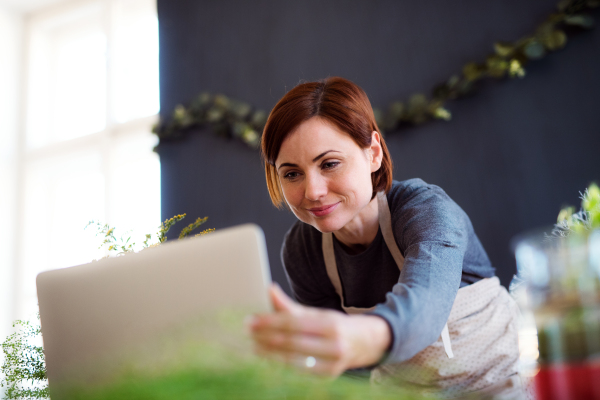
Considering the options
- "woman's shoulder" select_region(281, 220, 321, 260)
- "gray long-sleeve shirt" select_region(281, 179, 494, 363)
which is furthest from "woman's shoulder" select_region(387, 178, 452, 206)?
"woman's shoulder" select_region(281, 220, 321, 260)

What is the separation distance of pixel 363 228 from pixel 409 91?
145 centimetres

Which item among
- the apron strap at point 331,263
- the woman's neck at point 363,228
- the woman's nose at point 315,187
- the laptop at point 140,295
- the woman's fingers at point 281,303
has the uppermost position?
the woman's nose at point 315,187

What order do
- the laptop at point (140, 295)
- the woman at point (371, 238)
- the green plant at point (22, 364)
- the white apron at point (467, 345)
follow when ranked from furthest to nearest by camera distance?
the white apron at point (467, 345) → the woman at point (371, 238) → the green plant at point (22, 364) → the laptop at point (140, 295)

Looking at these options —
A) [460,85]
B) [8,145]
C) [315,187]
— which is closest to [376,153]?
[315,187]

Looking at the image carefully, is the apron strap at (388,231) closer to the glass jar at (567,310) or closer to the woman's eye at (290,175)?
the woman's eye at (290,175)

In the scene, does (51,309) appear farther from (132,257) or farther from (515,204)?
(515,204)

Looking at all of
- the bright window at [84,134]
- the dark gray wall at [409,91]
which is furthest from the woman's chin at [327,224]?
the bright window at [84,134]

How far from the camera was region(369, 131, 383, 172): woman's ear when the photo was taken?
140cm

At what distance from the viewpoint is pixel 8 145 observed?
13.9 ft

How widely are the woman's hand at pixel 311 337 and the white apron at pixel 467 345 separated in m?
0.79

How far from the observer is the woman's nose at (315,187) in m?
1.23

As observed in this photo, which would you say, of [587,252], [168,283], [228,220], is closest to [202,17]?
[228,220]

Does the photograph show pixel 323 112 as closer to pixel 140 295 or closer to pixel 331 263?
pixel 331 263

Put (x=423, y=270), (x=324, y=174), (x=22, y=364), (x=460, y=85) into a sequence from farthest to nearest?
(x=460, y=85)
(x=324, y=174)
(x=22, y=364)
(x=423, y=270)
